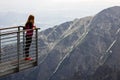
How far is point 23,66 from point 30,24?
2130mm

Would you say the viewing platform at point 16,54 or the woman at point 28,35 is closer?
the viewing platform at point 16,54

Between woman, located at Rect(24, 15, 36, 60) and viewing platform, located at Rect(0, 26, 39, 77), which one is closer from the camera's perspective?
viewing platform, located at Rect(0, 26, 39, 77)

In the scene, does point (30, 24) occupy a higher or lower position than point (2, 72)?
higher

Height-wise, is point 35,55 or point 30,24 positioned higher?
point 30,24

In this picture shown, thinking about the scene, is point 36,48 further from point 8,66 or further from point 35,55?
point 8,66

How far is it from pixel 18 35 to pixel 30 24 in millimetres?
1286

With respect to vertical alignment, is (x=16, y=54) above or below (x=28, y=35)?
below

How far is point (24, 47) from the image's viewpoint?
1695cm

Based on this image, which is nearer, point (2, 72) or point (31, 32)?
point (2, 72)

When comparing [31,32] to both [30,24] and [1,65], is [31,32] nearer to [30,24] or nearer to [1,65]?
[30,24]

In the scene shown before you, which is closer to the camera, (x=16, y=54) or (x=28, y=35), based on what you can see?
(x=16, y=54)

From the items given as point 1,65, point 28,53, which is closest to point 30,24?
point 28,53

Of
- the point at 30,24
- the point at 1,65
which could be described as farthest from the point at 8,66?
the point at 30,24

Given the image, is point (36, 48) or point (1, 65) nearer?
point (1, 65)
